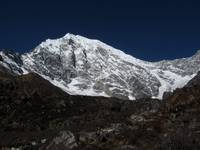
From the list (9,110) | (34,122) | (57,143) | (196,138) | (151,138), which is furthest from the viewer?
(9,110)

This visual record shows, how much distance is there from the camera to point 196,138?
45250 millimetres

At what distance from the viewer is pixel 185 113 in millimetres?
66250

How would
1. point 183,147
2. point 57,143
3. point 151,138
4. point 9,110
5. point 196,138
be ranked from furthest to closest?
point 9,110, point 57,143, point 151,138, point 196,138, point 183,147

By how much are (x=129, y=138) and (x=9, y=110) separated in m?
144

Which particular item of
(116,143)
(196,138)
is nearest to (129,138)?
(116,143)

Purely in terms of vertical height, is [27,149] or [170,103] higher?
[170,103]

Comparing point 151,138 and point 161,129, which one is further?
point 161,129

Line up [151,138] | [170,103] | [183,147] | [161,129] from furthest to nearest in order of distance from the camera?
[170,103], [161,129], [151,138], [183,147]

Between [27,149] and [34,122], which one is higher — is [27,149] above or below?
below

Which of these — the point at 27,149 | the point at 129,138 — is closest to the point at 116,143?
the point at 129,138

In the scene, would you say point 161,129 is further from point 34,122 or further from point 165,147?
point 34,122

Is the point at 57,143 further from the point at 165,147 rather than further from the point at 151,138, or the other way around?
the point at 165,147

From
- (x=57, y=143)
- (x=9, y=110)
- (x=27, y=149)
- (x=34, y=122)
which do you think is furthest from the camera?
(x=9, y=110)

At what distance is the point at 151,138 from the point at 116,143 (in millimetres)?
4069
